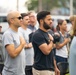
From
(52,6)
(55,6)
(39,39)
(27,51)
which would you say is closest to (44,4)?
(52,6)

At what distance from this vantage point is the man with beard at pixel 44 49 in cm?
577

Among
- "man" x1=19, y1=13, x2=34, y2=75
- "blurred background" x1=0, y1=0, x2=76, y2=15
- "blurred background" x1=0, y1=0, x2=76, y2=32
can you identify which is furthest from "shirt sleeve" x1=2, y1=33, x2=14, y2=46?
"blurred background" x1=0, y1=0, x2=76, y2=15

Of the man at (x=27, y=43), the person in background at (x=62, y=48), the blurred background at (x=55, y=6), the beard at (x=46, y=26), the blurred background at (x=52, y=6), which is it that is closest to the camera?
the beard at (x=46, y=26)

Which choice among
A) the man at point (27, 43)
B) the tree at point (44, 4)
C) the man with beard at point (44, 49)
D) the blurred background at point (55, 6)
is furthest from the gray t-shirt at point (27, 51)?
the tree at point (44, 4)

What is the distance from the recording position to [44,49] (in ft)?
18.8

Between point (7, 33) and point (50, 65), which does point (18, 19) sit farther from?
point (50, 65)

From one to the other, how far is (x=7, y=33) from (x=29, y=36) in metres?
1.65

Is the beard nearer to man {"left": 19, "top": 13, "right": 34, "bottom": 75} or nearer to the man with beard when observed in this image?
the man with beard

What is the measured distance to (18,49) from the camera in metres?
5.67

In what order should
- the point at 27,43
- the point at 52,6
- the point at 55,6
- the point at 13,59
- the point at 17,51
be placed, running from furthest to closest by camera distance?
the point at 55,6, the point at 52,6, the point at 27,43, the point at 13,59, the point at 17,51

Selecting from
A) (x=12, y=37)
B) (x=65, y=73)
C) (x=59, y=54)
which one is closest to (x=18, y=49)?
(x=12, y=37)

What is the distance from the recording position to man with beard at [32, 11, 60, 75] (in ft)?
18.9

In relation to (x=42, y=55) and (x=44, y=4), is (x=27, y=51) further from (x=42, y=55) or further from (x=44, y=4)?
(x=44, y=4)

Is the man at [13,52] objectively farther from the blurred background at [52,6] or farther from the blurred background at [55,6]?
the blurred background at [55,6]
